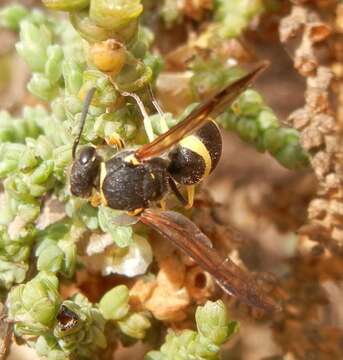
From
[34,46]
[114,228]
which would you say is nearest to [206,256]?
[114,228]

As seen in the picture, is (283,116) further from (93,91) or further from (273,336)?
(93,91)

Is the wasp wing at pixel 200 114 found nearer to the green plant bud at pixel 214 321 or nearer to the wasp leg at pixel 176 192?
the wasp leg at pixel 176 192

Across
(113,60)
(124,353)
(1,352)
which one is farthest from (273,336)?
(113,60)

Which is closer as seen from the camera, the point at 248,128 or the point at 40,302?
the point at 40,302

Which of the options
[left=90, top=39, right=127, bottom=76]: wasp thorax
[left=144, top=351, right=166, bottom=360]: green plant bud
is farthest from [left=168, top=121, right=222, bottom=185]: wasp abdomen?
[left=144, top=351, right=166, bottom=360]: green plant bud

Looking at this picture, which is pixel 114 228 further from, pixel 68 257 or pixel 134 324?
pixel 134 324

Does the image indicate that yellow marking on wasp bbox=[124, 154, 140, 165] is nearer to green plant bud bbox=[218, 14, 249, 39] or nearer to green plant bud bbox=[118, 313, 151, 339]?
green plant bud bbox=[118, 313, 151, 339]
